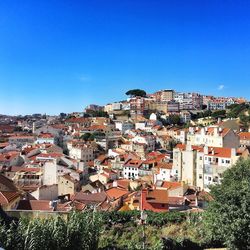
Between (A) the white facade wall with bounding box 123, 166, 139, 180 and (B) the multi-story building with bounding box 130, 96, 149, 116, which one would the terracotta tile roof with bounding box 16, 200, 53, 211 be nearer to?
(A) the white facade wall with bounding box 123, 166, 139, 180

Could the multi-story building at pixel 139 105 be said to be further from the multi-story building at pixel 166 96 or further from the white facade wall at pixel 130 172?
the white facade wall at pixel 130 172

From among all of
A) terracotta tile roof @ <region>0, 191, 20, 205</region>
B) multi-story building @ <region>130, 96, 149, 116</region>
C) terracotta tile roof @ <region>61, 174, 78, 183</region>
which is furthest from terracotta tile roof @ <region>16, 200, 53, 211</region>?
multi-story building @ <region>130, 96, 149, 116</region>

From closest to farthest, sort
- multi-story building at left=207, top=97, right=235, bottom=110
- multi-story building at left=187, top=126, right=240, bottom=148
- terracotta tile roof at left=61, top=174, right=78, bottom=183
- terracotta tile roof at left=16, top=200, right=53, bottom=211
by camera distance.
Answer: terracotta tile roof at left=16, top=200, right=53, bottom=211 < terracotta tile roof at left=61, top=174, right=78, bottom=183 < multi-story building at left=187, top=126, right=240, bottom=148 < multi-story building at left=207, top=97, right=235, bottom=110

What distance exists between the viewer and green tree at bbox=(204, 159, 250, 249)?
16516 mm

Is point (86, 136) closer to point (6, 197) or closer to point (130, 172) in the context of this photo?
point (130, 172)

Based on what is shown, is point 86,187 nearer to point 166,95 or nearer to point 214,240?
point 214,240

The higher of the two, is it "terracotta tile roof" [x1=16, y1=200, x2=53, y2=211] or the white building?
the white building

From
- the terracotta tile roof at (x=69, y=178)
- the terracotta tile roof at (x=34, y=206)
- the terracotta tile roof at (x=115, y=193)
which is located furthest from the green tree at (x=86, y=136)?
the terracotta tile roof at (x=34, y=206)

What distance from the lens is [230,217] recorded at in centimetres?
1698

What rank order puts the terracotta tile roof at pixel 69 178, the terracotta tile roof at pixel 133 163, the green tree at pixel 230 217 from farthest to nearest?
1. the terracotta tile roof at pixel 133 163
2. the terracotta tile roof at pixel 69 178
3. the green tree at pixel 230 217

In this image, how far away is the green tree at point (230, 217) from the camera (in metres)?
16.5

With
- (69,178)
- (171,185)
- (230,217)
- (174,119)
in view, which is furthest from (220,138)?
(174,119)

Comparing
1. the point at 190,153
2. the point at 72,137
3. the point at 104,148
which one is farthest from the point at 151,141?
the point at 190,153

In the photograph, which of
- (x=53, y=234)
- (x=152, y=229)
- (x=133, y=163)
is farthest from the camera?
(x=133, y=163)
